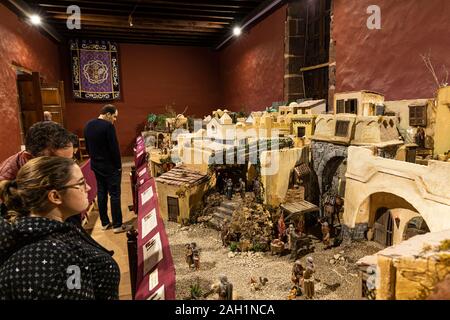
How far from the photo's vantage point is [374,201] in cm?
518

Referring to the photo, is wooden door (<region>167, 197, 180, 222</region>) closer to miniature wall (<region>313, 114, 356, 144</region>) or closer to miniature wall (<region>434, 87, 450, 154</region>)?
miniature wall (<region>313, 114, 356, 144</region>)

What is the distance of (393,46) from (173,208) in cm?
491

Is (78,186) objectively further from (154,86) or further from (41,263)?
(154,86)

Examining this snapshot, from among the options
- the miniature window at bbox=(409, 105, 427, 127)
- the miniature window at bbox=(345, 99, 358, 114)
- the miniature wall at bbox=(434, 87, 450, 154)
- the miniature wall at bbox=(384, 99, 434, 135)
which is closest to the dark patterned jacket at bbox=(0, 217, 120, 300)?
the miniature wall at bbox=(434, 87, 450, 154)

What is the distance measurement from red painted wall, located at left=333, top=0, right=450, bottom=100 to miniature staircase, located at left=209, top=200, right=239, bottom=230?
3.54 meters

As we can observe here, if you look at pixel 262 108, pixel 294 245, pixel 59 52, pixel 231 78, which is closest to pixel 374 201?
pixel 294 245

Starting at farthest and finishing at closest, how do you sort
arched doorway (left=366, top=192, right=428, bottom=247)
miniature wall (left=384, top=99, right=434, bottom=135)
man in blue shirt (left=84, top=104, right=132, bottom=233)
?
miniature wall (left=384, top=99, right=434, bottom=135) < man in blue shirt (left=84, top=104, right=132, bottom=233) < arched doorway (left=366, top=192, right=428, bottom=247)

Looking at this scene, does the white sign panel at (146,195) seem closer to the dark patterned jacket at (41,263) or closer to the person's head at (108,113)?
the person's head at (108,113)

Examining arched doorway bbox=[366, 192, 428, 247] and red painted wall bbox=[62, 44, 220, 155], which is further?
red painted wall bbox=[62, 44, 220, 155]

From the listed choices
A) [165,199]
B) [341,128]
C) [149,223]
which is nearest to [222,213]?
[165,199]

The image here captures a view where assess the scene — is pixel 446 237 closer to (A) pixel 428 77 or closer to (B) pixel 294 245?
(B) pixel 294 245

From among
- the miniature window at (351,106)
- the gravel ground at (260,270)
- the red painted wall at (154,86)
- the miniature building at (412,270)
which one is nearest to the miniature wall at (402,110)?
the miniature window at (351,106)

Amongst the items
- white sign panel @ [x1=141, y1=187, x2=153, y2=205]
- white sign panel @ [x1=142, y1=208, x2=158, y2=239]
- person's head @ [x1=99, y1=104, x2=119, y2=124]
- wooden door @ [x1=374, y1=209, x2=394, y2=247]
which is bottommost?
wooden door @ [x1=374, y1=209, x2=394, y2=247]

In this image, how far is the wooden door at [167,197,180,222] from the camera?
5.61m
